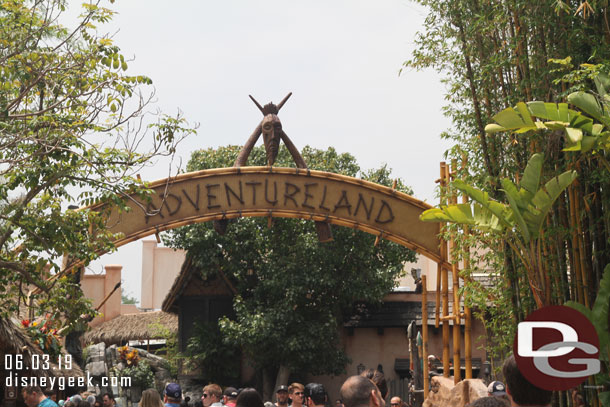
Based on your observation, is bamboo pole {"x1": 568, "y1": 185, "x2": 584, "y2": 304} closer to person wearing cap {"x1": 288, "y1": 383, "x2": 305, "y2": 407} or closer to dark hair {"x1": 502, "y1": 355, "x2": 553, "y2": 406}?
person wearing cap {"x1": 288, "y1": 383, "x2": 305, "y2": 407}

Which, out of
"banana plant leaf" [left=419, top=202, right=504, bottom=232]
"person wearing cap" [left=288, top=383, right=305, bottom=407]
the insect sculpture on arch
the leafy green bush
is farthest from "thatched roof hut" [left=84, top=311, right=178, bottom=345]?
"banana plant leaf" [left=419, top=202, right=504, bottom=232]

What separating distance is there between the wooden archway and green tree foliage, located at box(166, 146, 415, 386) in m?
7.27

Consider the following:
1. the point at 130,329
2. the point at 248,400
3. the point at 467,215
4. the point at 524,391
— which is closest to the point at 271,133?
the point at 467,215

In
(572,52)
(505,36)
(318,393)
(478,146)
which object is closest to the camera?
(318,393)

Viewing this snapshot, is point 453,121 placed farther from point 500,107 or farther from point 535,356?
point 535,356

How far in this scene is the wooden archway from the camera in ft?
38.8

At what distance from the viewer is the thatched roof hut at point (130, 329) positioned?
80.8 ft

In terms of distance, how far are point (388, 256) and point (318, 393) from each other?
15178 mm

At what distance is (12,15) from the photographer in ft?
24.9

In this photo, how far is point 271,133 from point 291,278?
7368mm

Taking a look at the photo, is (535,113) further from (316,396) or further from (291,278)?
(291,278)

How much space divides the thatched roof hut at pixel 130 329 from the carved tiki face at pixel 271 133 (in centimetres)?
1357

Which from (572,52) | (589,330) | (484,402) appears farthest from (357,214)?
(484,402)

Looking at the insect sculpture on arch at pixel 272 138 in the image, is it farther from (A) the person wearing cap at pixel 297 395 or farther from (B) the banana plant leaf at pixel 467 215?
(A) the person wearing cap at pixel 297 395
